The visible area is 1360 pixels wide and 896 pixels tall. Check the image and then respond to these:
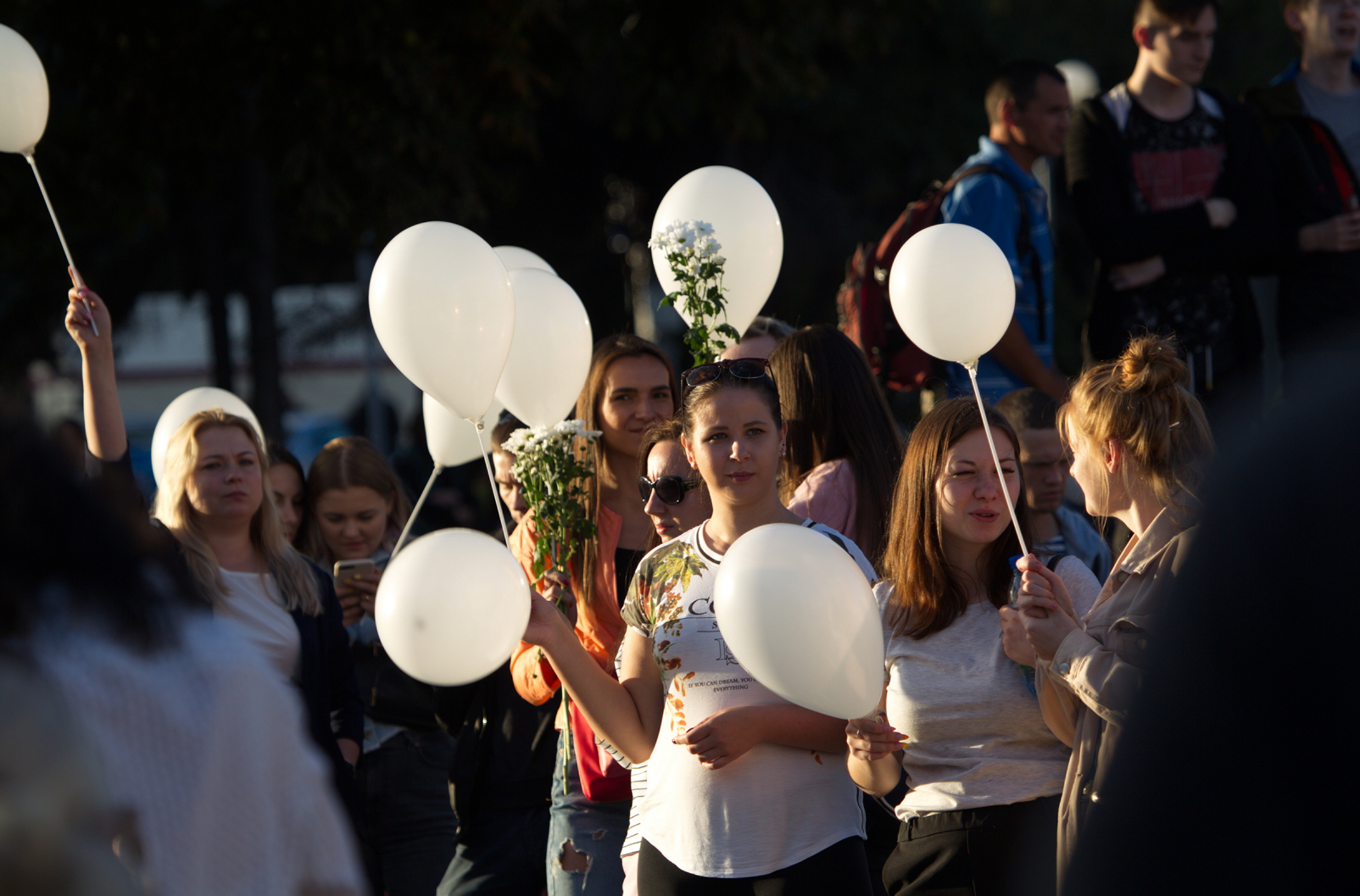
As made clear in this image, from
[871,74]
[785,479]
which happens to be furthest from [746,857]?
[871,74]

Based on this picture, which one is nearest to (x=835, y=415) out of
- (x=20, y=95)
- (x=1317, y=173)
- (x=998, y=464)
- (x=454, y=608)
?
(x=998, y=464)

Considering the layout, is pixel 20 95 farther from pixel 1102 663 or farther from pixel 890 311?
pixel 1102 663

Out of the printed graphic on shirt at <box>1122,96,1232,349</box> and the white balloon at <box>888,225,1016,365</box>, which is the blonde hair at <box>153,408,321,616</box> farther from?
the printed graphic on shirt at <box>1122,96,1232,349</box>

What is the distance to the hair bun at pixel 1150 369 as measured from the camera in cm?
286

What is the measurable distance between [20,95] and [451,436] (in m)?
1.82

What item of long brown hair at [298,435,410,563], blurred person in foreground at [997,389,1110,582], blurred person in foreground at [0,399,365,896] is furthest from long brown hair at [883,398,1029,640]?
long brown hair at [298,435,410,563]

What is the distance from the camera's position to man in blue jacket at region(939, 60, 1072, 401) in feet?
16.1

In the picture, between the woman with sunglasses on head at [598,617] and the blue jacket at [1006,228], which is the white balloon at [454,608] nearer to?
the woman with sunglasses on head at [598,617]

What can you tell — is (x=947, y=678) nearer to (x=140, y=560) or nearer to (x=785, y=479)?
(x=785, y=479)

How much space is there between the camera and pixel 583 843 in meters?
3.61

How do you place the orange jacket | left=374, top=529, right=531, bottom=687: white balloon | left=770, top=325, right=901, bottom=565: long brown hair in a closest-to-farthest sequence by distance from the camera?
left=374, top=529, right=531, bottom=687: white balloon, the orange jacket, left=770, top=325, right=901, bottom=565: long brown hair

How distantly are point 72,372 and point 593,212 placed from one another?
5.67 meters

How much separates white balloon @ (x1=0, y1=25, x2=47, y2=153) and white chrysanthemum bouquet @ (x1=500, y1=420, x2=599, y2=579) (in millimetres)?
2331

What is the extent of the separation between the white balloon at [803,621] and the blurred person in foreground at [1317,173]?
9.86ft
